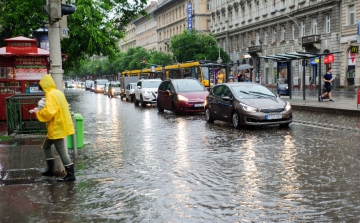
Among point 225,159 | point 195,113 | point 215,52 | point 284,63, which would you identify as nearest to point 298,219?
point 225,159

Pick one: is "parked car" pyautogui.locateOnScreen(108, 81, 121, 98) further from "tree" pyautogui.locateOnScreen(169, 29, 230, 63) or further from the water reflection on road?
the water reflection on road

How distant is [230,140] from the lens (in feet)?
40.7

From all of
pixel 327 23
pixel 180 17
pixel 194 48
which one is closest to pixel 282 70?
pixel 327 23

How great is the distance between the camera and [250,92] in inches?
631

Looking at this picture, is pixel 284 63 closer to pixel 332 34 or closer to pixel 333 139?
pixel 333 139

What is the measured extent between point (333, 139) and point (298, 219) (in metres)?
7.10

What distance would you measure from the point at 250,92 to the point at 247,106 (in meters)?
1.22

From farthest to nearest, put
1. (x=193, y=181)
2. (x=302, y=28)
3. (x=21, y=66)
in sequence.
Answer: (x=302, y=28) < (x=21, y=66) < (x=193, y=181)

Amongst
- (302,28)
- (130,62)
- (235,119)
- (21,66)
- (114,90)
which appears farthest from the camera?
(130,62)

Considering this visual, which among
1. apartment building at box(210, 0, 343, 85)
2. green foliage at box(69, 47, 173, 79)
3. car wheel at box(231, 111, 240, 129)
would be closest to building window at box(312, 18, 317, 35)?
apartment building at box(210, 0, 343, 85)

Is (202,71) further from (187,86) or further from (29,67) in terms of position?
(29,67)

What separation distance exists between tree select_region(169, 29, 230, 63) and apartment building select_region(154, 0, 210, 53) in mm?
14801

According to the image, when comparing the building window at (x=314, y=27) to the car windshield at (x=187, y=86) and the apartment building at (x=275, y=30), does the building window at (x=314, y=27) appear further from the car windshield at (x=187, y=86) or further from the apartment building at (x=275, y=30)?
the car windshield at (x=187, y=86)

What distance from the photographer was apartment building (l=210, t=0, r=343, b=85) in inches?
1980
